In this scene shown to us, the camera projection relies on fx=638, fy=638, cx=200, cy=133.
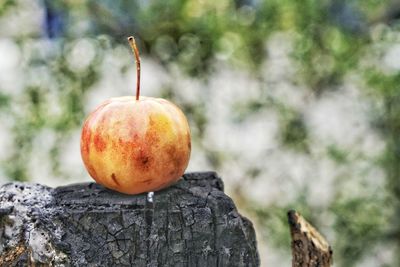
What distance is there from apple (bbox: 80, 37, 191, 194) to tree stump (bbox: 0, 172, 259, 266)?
54mm

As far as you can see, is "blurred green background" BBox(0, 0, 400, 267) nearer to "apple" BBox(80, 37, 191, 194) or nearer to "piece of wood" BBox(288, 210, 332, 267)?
"piece of wood" BBox(288, 210, 332, 267)

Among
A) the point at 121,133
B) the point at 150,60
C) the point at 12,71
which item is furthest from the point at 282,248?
the point at 121,133

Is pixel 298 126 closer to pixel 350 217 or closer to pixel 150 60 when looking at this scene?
pixel 350 217

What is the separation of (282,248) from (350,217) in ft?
1.01

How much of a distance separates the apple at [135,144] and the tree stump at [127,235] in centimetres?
5

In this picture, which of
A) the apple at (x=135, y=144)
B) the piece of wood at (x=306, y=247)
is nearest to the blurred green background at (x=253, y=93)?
the piece of wood at (x=306, y=247)

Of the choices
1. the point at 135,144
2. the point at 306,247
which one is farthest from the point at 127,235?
the point at 306,247

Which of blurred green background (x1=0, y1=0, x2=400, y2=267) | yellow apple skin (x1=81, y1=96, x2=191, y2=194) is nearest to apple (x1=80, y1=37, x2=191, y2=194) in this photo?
yellow apple skin (x1=81, y1=96, x2=191, y2=194)

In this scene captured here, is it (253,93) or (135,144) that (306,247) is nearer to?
(135,144)

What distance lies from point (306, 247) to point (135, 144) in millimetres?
483

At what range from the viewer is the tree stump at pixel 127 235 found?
1.29 meters

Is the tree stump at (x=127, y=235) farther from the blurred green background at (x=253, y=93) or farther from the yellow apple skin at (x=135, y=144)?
the blurred green background at (x=253, y=93)

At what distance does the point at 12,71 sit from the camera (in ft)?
8.50

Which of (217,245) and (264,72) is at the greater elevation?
(264,72)
